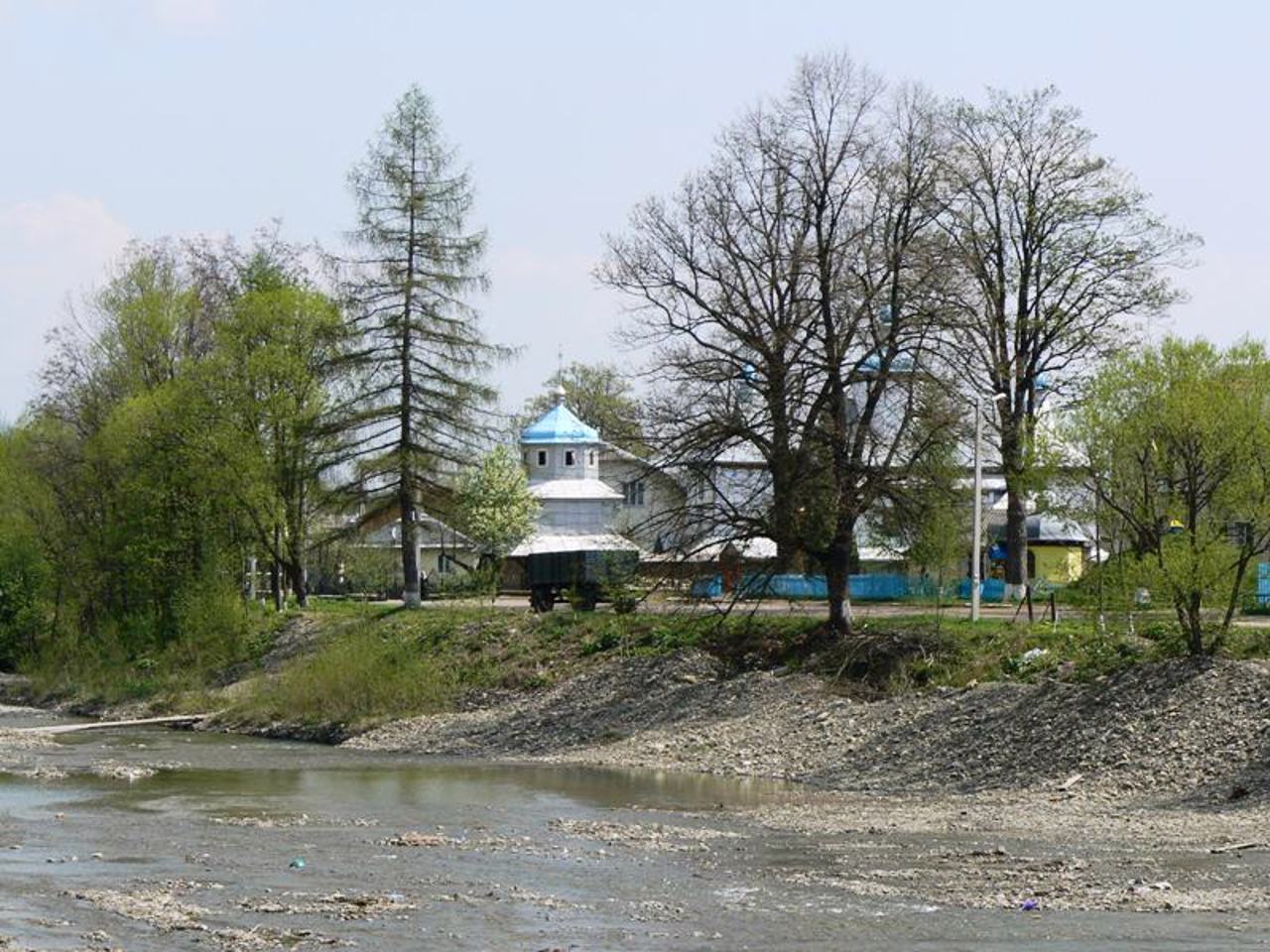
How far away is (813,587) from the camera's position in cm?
5766

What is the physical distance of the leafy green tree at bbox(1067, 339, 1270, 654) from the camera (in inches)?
1361

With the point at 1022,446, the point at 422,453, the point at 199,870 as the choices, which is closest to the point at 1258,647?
the point at 1022,446

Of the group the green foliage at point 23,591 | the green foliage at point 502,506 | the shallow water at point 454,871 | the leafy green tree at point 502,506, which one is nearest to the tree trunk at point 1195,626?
the shallow water at point 454,871

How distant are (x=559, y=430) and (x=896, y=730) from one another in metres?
85.6

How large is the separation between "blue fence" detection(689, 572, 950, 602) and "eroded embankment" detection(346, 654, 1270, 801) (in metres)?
1.86

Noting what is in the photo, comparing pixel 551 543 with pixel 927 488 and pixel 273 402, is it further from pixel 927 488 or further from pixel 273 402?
pixel 927 488

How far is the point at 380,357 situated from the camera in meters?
61.2

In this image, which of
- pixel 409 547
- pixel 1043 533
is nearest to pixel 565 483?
pixel 1043 533

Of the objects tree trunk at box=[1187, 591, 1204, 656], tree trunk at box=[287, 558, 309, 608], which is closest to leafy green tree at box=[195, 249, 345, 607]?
tree trunk at box=[287, 558, 309, 608]

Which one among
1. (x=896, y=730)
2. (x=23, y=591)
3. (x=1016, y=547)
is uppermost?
(x=1016, y=547)

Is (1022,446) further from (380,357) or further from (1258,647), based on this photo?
(380,357)

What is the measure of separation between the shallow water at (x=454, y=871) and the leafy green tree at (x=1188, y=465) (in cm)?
798

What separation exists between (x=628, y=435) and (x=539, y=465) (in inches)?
3012

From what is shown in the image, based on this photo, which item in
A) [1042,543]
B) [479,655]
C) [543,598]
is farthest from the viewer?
[1042,543]
